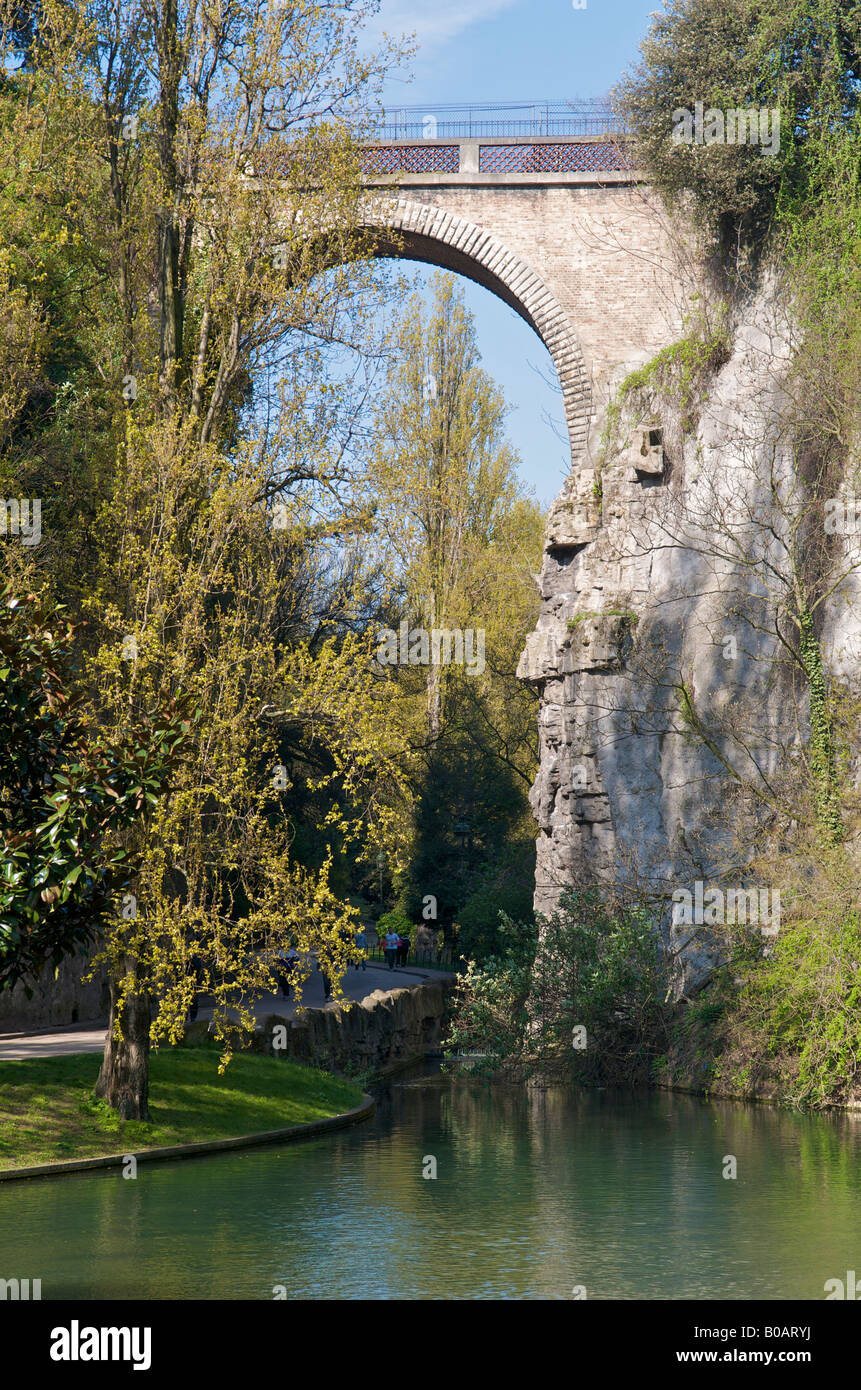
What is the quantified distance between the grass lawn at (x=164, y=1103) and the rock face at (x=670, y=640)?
6876mm

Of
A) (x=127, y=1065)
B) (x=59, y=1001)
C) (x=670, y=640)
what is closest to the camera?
(x=127, y=1065)

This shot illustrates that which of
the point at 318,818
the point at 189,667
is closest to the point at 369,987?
the point at 318,818

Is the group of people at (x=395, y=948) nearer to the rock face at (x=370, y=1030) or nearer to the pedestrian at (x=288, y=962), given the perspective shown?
the rock face at (x=370, y=1030)

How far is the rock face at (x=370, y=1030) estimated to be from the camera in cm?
2016

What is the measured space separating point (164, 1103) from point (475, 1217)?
18.1ft

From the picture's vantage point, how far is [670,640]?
24062 millimetres

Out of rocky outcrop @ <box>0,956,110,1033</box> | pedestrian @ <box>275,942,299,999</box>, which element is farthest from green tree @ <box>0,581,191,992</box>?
rocky outcrop @ <box>0,956,110,1033</box>

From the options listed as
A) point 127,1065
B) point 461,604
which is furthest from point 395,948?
point 127,1065

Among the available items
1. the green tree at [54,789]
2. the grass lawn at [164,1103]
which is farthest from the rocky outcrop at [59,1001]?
the green tree at [54,789]

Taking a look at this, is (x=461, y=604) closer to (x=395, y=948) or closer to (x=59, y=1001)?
(x=395, y=948)

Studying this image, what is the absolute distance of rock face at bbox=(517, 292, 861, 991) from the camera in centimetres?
2227

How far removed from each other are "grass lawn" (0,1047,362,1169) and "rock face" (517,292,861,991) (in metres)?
6.88

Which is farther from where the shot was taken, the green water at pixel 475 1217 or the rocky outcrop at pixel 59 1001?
the rocky outcrop at pixel 59 1001
